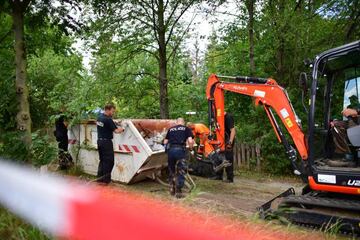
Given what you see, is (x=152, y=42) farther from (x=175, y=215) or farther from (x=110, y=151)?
(x=175, y=215)

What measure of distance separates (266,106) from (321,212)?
2.73 m

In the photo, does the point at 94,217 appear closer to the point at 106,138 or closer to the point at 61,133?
the point at 106,138

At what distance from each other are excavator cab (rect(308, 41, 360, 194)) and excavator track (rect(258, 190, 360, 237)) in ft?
0.72

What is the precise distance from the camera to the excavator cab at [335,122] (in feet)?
20.6

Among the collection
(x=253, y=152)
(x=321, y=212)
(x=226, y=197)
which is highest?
(x=253, y=152)

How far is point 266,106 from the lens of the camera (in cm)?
841

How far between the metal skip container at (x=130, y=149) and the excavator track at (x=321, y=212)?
3.67 m

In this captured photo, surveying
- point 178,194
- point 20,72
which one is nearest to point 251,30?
point 178,194

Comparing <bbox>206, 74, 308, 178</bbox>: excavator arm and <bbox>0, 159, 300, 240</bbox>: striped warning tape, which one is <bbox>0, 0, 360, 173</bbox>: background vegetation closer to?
<bbox>206, 74, 308, 178</bbox>: excavator arm

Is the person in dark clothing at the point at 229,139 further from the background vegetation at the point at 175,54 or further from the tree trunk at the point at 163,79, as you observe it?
the tree trunk at the point at 163,79

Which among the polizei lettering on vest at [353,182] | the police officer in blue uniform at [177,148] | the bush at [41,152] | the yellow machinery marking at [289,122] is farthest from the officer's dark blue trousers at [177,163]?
the polizei lettering on vest at [353,182]

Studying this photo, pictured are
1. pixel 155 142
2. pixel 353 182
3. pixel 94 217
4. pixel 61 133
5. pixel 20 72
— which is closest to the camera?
pixel 94 217

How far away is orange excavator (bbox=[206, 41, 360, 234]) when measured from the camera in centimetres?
614

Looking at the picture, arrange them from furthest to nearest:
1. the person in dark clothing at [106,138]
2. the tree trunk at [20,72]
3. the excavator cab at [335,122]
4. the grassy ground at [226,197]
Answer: the person in dark clothing at [106,138] < the excavator cab at [335,122] < the tree trunk at [20,72] < the grassy ground at [226,197]
